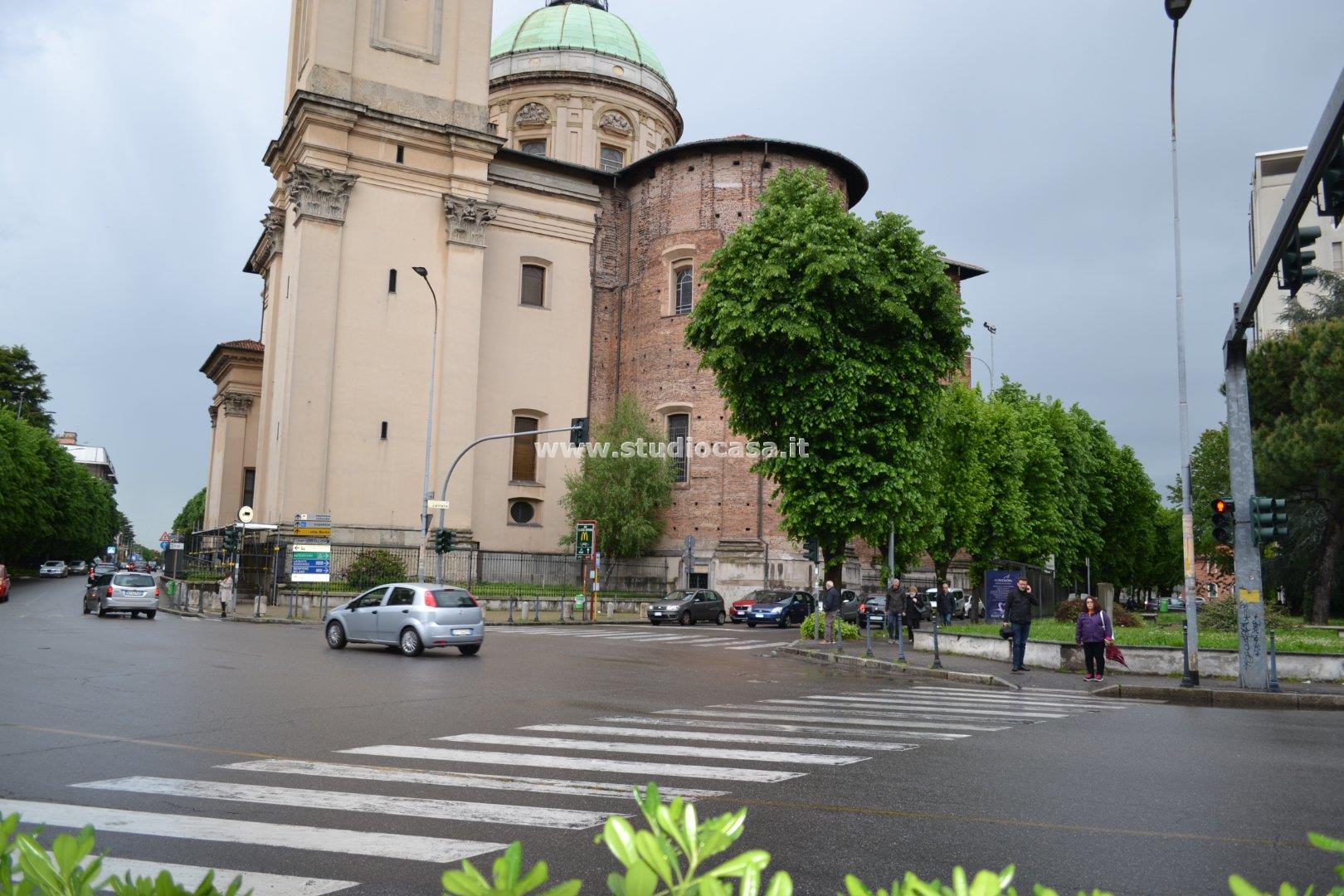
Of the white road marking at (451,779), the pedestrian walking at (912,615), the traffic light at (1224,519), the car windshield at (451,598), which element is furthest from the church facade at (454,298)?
the white road marking at (451,779)

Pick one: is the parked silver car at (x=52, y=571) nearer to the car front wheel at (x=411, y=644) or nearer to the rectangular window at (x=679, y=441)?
the rectangular window at (x=679, y=441)

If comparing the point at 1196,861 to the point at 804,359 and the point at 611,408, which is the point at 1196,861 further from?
the point at 611,408

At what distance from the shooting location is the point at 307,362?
129 ft

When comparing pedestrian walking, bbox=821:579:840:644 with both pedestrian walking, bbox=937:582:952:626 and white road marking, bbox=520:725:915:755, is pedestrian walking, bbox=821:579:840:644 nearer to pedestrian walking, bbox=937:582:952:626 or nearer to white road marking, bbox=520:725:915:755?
pedestrian walking, bbox=937:582:952:626

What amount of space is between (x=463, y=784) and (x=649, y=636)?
75.2 feet

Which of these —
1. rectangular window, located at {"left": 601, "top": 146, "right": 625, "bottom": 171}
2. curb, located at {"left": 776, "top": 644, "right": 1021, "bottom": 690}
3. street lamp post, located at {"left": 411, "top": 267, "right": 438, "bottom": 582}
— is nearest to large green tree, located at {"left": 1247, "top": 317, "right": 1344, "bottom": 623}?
curb, located at {"left": 776, "top": 644, "right": 1021, "bottom": 690}

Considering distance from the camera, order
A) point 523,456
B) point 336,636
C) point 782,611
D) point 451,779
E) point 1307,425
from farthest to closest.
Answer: point 523,456 → point 782,611 → point 1307,425 → point 336,636 → point 451,779

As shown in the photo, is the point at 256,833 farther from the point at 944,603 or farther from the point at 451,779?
the point at 944,603

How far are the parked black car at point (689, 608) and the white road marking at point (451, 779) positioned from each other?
30.8 meters

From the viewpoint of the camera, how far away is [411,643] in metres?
20.6

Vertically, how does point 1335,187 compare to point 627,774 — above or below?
above

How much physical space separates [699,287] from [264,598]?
841 inches

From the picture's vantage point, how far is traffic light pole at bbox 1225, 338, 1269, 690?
1631 centimetres
